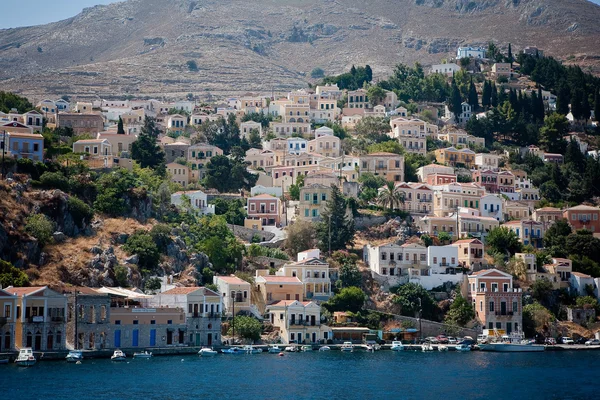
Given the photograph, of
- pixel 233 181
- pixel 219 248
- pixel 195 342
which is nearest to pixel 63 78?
pixel 233 181

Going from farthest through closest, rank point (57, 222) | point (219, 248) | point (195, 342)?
point (219, 248)
point (57, 222)
point (195, 342)

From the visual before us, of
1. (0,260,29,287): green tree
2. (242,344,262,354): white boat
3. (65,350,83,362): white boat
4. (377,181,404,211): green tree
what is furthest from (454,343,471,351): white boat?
(0,260,29,287): green tree

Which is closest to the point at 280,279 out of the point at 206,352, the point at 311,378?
the point at 206,352

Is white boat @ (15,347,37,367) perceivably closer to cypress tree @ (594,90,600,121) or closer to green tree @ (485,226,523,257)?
green tree @ (485,226,523,257)

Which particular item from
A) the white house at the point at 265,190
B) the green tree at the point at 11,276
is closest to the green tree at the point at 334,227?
the white house at the point at 265,190

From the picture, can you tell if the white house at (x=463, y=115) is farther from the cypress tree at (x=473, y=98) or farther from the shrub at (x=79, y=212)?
the shrub at (x=79, y=212)

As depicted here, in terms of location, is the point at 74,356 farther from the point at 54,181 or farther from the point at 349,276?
the point at 349,276

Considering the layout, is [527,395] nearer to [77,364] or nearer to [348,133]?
[77,364]
